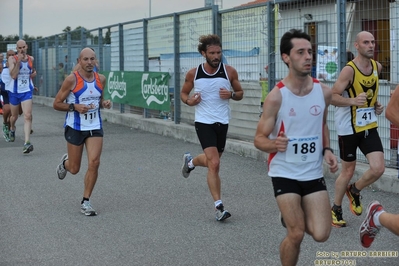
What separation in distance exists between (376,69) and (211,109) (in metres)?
1.93

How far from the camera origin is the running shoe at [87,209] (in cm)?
880

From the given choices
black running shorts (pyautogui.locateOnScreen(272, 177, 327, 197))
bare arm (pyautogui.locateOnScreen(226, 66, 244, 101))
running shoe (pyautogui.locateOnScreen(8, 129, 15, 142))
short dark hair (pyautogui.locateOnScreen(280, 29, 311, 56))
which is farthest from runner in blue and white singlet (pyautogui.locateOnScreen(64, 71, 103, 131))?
running shoe (pyautogui.locateOnScreen(8, 129, 15, 142))

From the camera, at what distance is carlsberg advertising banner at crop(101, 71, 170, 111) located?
1802 centimetres

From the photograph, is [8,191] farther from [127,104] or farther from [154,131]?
[127,104]

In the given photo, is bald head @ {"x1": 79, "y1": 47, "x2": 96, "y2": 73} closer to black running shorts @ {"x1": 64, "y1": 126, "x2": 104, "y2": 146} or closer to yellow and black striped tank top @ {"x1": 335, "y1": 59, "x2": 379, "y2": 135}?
black running shorts @ {"x1": 64, "y1": 126, "x2": 104, "y2": 146}

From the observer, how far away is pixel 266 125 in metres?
Answer: 5.59

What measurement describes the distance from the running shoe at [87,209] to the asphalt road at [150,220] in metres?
0.08

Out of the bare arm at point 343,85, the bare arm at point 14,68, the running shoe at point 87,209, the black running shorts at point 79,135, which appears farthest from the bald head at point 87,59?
the bare arm at point 14,68

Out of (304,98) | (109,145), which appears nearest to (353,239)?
(304,98)

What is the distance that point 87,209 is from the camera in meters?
8.82

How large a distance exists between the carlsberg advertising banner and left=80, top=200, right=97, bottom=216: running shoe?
29.2 feet

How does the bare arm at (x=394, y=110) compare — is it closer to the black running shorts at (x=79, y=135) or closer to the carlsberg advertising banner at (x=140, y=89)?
the black running shorts at (x=79, y=135)

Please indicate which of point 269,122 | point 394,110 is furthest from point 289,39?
point 394,110

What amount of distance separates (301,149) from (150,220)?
3.25 m
